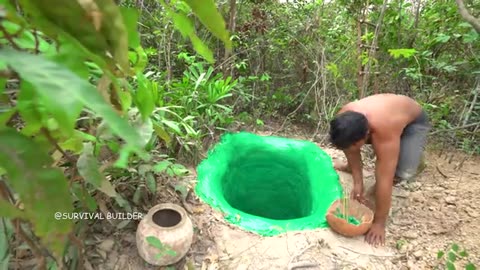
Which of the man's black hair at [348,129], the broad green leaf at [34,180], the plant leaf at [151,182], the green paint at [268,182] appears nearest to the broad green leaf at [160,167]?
the plant leaf at [151,182]

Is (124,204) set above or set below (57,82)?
below

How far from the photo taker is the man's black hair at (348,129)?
2.02m

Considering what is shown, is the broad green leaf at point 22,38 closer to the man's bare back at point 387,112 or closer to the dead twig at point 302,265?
the dead twig at point 302,265

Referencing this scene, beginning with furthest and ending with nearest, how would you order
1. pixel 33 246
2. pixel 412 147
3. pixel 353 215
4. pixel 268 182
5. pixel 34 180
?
1. pixel 268 182
2. pixel 412 147
3. pixel 353 215
4. pixel 33 246
5. pixel 34 180

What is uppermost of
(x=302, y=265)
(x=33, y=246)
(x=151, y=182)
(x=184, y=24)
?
(x=184, y=24)

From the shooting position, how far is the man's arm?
2.04 m

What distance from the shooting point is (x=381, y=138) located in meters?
2.10

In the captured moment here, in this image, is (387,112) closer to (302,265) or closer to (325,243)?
(325,243)

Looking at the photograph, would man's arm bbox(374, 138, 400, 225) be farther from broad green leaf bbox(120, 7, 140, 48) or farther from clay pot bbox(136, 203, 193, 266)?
broad green leaf bbox(120, 7, 140, 48)

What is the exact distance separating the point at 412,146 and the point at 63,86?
2430 mm

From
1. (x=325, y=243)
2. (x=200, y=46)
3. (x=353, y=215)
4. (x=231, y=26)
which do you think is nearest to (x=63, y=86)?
(x=200, y=46)

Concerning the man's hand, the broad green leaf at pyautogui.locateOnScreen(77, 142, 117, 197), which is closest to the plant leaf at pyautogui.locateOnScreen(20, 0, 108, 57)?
the broad green leaf at pyautogui.locateOnScreen(77, 142, 117, 197)

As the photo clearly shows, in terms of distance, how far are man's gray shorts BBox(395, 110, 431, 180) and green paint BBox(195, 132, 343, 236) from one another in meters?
0.45

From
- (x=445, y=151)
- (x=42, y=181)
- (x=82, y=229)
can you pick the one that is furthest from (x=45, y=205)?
(x=445, y=151)
